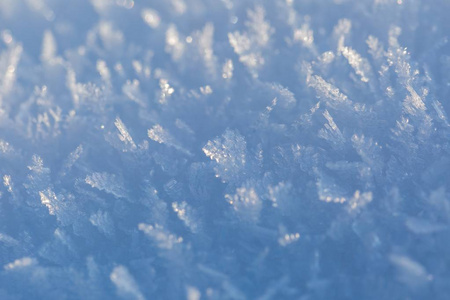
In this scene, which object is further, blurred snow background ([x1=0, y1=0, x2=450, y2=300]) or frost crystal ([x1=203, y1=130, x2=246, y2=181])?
frost crystal ([x1=203, y1=130, x2=246, y2=181])

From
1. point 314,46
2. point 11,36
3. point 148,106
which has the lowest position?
point 148,106

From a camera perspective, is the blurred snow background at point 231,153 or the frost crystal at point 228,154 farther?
the frost crystal at point 228,154

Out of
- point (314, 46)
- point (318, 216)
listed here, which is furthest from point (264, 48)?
point (318, 216)

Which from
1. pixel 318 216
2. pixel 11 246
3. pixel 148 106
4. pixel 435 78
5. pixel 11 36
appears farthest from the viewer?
pixel 11 36

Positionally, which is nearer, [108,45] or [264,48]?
[264,48]

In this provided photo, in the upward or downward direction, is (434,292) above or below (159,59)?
below

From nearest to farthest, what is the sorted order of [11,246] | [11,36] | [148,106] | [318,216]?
[318,216], [11,246], [148,106], [11,36]

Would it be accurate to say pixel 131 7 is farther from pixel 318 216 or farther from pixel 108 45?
pixel 318 216
